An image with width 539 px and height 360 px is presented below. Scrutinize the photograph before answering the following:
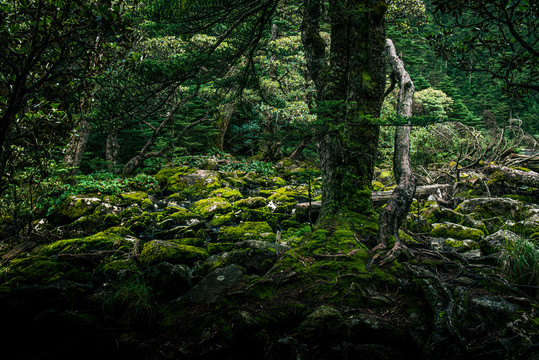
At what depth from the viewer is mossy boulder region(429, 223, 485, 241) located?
520cm

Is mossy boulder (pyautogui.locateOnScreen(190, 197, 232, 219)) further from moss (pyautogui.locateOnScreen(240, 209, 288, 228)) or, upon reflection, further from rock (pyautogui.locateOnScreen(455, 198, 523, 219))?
rock (pyautogui.locateOnScreen(455, 198, 523, 219))

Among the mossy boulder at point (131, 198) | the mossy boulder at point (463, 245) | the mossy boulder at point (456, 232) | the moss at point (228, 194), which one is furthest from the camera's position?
the moss at point (228, 194)

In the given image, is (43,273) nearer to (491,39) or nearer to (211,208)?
(211,208)

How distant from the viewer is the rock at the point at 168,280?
341cm

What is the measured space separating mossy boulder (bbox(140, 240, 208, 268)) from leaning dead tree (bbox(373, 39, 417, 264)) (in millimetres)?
2828

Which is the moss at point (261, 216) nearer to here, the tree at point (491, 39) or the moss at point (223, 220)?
the moss at point (223, 220)

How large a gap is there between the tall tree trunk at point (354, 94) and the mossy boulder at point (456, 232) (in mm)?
2283

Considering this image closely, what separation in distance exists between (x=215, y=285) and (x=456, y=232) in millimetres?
4807

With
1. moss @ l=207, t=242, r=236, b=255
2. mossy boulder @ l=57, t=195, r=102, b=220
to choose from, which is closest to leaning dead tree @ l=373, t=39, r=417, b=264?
moss @ l=207, t=242, r=236, b=255

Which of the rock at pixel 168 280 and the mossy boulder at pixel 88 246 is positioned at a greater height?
the rock at pixel 168 280

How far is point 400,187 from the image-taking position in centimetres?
371

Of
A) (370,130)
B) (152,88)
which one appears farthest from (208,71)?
(370,130)

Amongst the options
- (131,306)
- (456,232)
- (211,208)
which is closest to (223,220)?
(211,208)

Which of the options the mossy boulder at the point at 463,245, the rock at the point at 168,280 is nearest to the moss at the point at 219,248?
the rock at the point at 168,280
